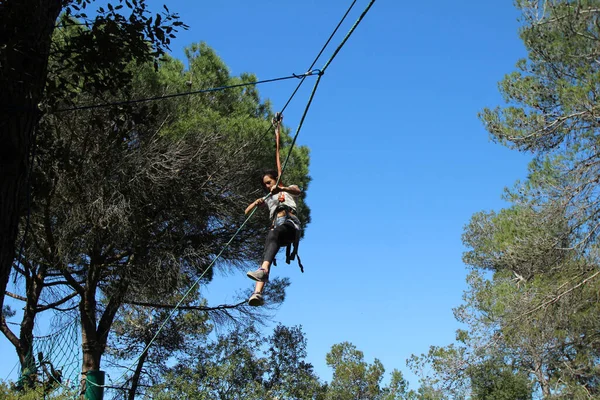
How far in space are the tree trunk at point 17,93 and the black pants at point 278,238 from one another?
1960 mm

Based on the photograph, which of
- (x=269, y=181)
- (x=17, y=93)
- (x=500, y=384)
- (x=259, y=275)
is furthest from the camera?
(x=500, y=384)

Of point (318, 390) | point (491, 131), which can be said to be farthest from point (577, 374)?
point (491, 131)

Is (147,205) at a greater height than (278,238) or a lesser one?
greater

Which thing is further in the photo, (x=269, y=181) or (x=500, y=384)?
(x=500, y=384)

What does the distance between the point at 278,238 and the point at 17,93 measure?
224 centimetres

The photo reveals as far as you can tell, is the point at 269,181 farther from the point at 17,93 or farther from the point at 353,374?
the point at 353,374

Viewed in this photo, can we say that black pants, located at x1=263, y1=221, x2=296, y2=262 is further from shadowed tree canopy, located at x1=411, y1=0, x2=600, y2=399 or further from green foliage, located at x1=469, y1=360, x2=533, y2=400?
green foliage, located at x1=469, y1=360, x2=533, y2=400

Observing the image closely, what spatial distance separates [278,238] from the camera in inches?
202

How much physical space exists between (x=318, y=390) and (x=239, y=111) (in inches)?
289

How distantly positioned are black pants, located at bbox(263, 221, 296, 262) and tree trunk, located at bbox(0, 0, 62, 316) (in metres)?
1.96

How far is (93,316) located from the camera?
1032cm

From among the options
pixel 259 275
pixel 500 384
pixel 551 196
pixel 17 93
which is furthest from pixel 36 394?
pixel 500 384

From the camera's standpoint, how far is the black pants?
200 inches

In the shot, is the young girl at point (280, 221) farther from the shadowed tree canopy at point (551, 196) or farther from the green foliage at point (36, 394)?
the shadowed tree canopy at point (551, 196)
